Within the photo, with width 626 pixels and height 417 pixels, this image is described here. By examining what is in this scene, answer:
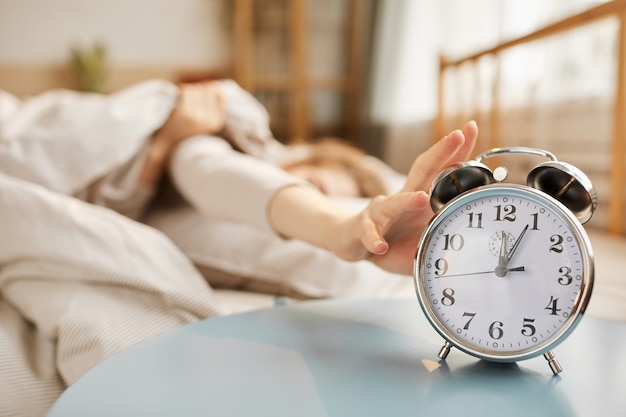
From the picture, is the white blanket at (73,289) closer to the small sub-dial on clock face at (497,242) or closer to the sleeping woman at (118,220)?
the sleeping woman at (118,220)

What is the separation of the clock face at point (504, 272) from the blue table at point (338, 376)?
0.03m

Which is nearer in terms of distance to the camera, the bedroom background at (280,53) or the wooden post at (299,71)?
the bedroom background at (280,53)

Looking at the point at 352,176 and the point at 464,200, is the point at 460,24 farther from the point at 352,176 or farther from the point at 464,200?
the point at 464,200

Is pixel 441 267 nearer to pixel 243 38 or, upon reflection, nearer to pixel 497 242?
pixel 497 242

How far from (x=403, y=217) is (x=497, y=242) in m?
0.14

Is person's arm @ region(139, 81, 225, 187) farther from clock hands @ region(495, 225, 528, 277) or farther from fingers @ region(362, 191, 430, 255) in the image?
clock hands @ region(495, 225, 528, 277)

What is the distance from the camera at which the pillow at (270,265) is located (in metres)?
0.96

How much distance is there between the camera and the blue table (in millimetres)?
398

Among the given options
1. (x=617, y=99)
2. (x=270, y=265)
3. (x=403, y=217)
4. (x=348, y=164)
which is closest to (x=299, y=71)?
(x=348, y=164)

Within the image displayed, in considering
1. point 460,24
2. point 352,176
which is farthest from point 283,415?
point 460,24

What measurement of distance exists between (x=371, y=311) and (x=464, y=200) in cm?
19

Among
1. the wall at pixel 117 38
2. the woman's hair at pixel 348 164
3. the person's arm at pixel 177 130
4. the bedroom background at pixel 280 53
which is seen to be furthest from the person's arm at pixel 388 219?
the wall at pixel 117 38

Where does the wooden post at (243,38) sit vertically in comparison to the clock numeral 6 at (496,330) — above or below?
above

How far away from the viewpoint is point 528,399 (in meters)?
0.40
